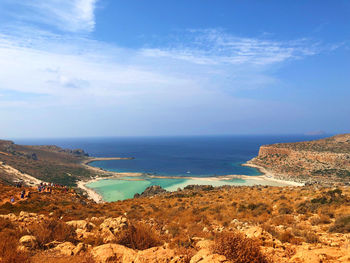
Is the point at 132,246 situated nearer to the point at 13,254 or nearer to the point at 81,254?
the point at 81,254

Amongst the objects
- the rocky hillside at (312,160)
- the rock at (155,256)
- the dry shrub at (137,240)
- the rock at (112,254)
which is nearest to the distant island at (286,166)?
the rocky hillside at (312,160)

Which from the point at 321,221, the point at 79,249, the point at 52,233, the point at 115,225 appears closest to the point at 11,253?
the point at 79,249

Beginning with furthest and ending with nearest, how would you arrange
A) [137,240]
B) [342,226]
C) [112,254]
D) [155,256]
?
[342,226], [137,240], [112,254], [155,256]

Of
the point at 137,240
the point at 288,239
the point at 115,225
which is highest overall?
the point at 137,240

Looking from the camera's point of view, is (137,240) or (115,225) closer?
(137,240)

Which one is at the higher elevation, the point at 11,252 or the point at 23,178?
the point at 11,252

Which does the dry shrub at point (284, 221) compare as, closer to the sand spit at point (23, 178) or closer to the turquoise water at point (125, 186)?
the turquoise water at point (125, 186)

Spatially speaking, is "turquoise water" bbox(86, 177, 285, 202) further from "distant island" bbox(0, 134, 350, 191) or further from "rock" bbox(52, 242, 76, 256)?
"rock" bbox(52, 242, 76, 256)

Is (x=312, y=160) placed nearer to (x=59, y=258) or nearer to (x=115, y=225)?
(x=115, y=225)
